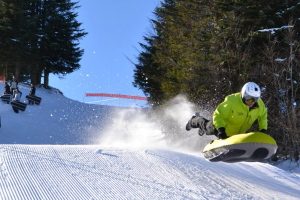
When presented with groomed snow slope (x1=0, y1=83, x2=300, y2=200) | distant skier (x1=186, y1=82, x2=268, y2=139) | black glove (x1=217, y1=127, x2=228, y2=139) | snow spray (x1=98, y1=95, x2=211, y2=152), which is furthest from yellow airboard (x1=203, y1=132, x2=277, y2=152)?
snow spray (x1=98, y1=95, x2=211, y2=152)

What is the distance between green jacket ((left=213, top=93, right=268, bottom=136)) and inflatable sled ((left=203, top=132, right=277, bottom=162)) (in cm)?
47

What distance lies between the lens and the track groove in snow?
26.3 ft

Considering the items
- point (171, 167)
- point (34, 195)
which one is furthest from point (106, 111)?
point (34, 195)

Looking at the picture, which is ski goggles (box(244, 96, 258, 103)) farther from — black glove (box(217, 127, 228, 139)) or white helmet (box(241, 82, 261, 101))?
black glove (box(217, 127, 228, 139))

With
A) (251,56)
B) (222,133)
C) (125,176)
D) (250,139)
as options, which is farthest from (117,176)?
(251,56)

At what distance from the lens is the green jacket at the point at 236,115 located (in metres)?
10.0

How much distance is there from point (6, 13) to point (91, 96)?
36.0ft

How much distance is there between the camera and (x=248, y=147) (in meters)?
9.48

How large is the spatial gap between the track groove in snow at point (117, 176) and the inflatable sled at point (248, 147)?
566 mm

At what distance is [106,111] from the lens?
36.2 metres

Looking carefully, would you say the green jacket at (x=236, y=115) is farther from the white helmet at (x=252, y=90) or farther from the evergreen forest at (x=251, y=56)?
the evergreen forest at (x=251, y=56)

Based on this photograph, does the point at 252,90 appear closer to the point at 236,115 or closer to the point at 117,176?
the point at 236,115

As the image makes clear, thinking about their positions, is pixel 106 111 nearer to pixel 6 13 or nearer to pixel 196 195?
pixel 6 13

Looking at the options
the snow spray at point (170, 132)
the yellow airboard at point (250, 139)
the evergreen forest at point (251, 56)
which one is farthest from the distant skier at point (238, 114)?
the snow spray at point (170, 132)
